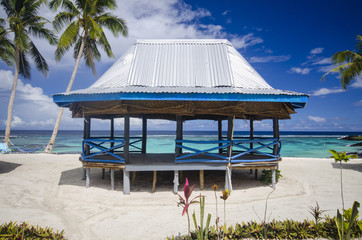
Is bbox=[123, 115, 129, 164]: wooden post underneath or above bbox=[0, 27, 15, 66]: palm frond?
underneath

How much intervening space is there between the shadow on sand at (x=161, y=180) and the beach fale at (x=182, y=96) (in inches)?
28.7

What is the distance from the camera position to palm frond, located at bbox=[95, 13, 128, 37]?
666 inches

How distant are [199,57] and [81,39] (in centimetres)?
1391

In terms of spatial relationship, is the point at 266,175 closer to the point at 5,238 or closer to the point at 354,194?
the point at 354,194

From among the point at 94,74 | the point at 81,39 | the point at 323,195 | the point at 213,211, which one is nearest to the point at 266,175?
the point at 323,195

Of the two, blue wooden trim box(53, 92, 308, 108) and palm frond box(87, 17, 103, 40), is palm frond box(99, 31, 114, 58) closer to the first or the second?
palm frond box(87, 17, 103, 40)

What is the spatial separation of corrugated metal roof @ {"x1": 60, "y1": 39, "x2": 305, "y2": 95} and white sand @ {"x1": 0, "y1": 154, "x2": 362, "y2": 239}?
3335 millimetres

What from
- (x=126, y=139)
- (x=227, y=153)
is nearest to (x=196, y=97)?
(x=227, y=153)

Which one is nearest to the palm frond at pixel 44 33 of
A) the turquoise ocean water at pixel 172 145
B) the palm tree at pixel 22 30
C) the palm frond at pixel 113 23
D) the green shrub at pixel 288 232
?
the palm tree at pixel 22 30

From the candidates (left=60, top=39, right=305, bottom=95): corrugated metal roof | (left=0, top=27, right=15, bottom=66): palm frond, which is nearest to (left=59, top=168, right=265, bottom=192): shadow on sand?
(left=60, top=39, right=305, bottom=95): corrugated metal roof

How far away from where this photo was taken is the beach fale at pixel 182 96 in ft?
22.2

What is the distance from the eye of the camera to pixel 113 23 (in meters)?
17.0

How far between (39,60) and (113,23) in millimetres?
7506

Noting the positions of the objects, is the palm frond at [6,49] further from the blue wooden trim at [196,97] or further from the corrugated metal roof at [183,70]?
the blue wooden trim at [196,97]
